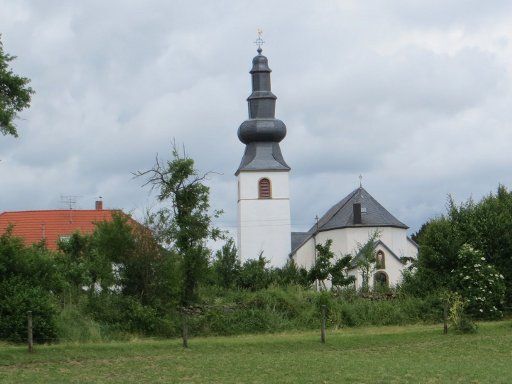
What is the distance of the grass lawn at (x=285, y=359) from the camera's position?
21578mm

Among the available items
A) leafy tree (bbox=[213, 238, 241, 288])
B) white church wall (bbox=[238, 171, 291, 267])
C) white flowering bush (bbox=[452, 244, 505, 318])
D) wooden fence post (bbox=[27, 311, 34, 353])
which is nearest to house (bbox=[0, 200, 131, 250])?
leafy tree (bbox=[213, 238, 241, 288])

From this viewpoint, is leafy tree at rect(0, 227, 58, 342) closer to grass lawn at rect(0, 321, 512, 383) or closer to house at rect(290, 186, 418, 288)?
grass lawn at rect(0, 321, 512, 383)

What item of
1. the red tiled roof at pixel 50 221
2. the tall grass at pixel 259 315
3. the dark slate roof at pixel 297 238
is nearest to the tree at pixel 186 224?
the tall grass at pixel 259 315

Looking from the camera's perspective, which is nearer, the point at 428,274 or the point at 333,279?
the point at 428,274

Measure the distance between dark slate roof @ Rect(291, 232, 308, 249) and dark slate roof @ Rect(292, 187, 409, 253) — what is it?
6.77 metres

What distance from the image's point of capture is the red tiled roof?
2420 inches

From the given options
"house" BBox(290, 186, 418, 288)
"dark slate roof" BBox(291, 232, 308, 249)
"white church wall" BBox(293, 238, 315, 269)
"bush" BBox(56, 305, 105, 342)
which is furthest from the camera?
"dark slate roof" BBox(291, 232, 308, 249)

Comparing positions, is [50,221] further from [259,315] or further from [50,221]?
[259,315]

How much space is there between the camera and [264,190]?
77.5m

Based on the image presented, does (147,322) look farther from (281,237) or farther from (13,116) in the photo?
(281,237)

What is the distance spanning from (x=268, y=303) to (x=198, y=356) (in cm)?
943

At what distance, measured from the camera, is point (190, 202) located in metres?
36.8

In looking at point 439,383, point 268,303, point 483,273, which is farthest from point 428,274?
point 439,383

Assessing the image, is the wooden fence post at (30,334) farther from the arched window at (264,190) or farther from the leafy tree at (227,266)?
the arched window at (264,190)
